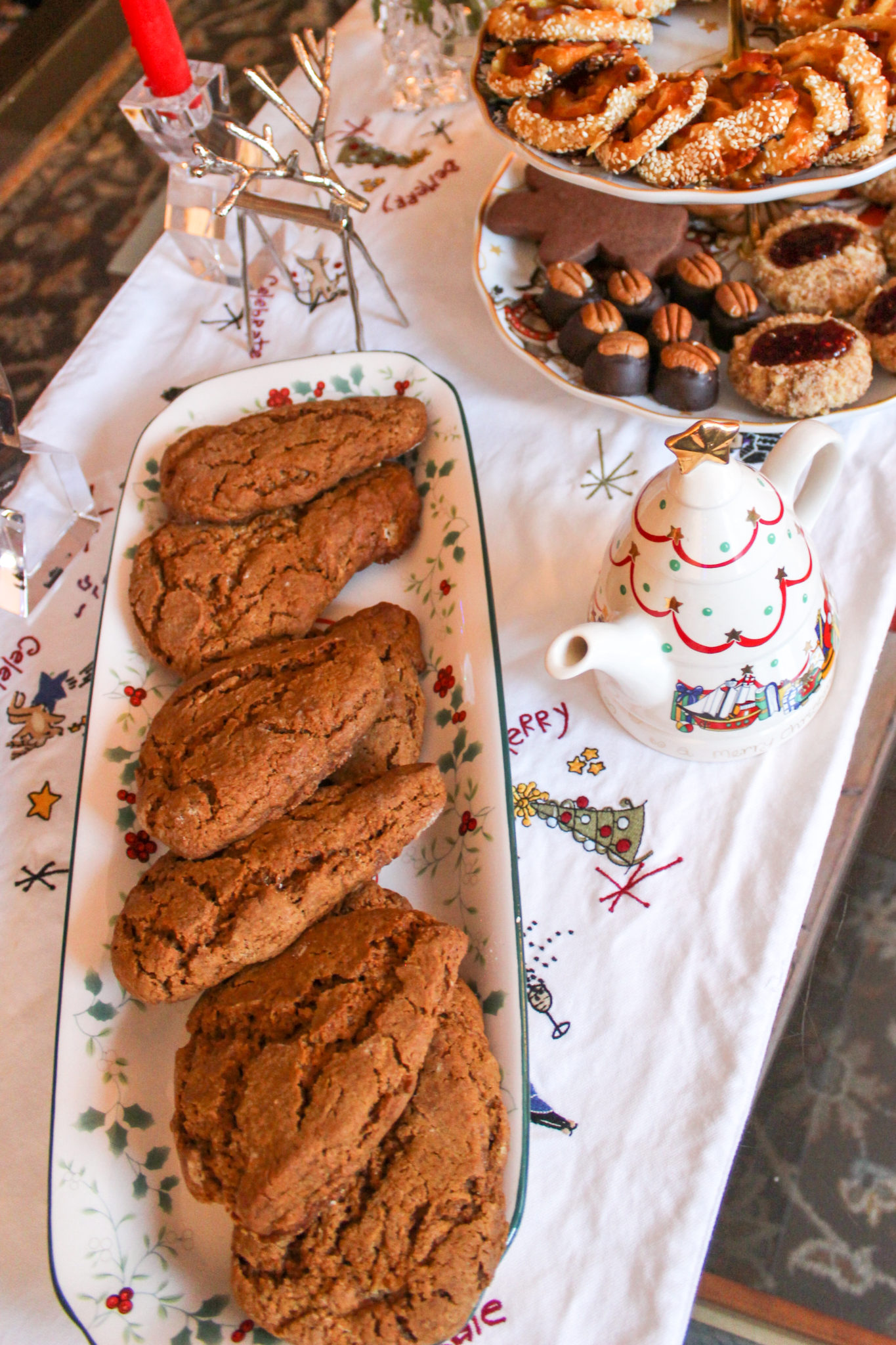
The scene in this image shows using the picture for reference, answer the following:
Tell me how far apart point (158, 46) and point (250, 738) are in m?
0.73

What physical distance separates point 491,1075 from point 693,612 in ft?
1.11

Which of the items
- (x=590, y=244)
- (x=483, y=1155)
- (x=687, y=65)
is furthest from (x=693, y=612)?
(x=687, y=65)

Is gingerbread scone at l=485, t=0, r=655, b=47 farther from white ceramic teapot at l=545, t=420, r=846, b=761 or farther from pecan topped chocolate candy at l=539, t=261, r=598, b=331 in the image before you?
white ceramic teapot at l=545, t=420, r=846, b=761

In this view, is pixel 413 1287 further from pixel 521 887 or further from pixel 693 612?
pixel 693 612

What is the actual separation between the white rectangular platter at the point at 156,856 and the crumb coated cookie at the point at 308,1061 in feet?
0.23

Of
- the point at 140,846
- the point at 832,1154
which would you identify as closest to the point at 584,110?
the point at 140,846

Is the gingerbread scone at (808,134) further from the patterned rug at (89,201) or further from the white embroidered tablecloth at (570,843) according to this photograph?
the patterned rug at (89,201)

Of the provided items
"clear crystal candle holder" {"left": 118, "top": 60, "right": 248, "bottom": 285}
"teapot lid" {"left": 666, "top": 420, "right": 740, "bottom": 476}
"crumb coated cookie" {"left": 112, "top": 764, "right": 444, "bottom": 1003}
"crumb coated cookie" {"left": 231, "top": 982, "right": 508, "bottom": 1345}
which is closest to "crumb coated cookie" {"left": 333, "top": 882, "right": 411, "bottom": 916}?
"crumb coated cookie" {"left": 112, "top": 764, "right": 444, "bottom": 1003}

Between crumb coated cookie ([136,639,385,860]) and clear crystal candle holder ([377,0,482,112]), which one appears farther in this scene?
clear crystal candle holder ([377,0,482,112])

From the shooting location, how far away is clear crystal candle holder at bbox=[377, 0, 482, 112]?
1208 mm

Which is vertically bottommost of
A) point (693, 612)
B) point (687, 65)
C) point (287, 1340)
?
point (287, 1340)

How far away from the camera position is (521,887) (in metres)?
0.78

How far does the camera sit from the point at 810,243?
93cm

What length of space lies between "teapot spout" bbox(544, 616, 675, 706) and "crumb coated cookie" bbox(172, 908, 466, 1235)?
0.20 m
